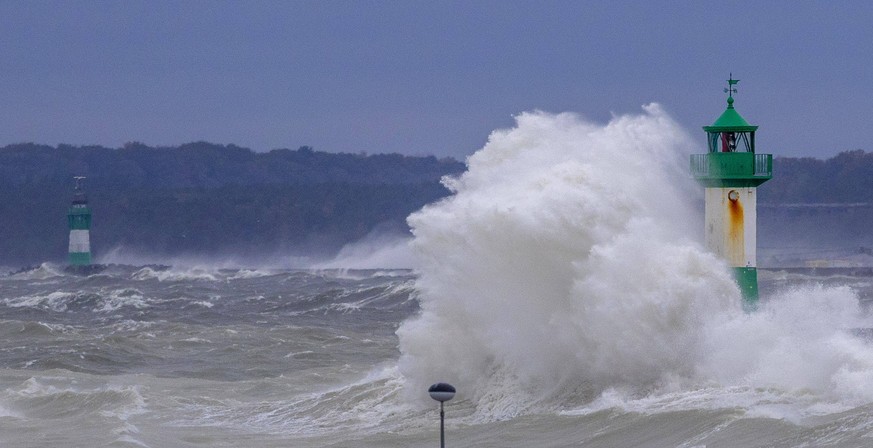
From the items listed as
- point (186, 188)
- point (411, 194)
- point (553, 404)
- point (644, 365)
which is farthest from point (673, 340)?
point (186, 188)

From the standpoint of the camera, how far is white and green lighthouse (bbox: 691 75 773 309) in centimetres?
1825

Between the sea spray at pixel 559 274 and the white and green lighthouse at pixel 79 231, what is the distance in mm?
74869

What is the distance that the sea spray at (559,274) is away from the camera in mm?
16172

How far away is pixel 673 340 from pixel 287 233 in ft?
374

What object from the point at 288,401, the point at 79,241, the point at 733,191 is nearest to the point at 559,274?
the point at 733,191

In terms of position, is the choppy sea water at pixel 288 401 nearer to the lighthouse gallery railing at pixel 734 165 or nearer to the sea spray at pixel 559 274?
the sea spray at pixel 559 274

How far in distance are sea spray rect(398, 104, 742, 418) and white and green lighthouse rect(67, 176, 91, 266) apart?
7487 centimetres

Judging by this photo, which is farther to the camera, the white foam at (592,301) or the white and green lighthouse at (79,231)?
the white and green lighthouse at (79,231)

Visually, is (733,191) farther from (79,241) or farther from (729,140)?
(79,241)

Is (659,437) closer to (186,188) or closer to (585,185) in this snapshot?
(585,185)

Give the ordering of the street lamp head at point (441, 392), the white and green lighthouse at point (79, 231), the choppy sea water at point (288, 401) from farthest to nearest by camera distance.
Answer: the white and green lighthouse at point (79, 231), the choppy sea water at point (288, 401), the street lamp head at point (441, 392)

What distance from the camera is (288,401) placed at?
2070cm

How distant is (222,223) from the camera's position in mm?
131500

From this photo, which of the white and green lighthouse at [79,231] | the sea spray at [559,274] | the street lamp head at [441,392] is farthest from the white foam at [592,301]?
the white and green lighthouse at [79,231]
